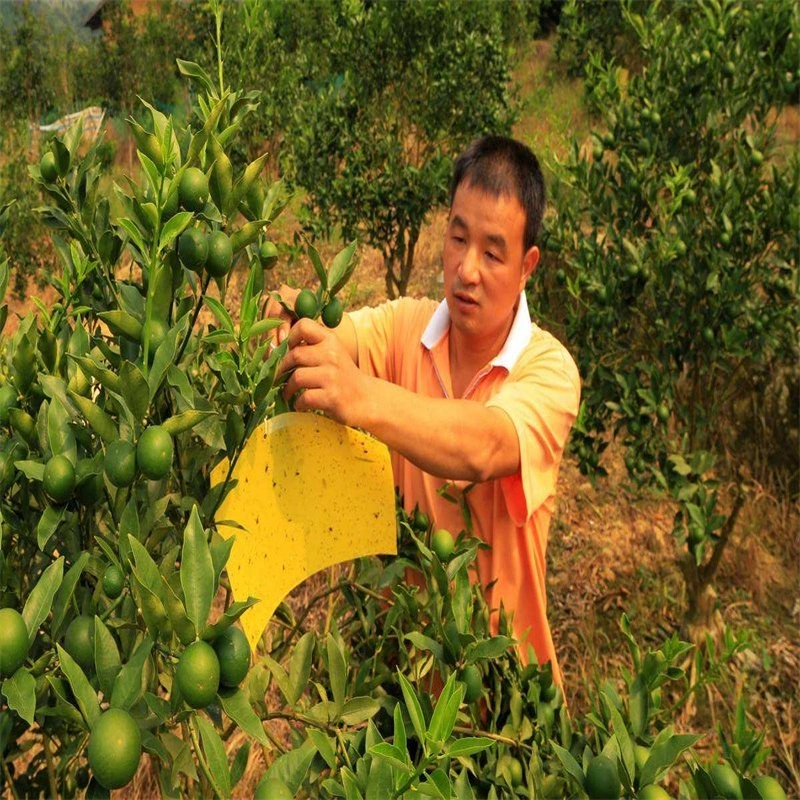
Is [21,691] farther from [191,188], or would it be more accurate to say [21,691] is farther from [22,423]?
[191,188]

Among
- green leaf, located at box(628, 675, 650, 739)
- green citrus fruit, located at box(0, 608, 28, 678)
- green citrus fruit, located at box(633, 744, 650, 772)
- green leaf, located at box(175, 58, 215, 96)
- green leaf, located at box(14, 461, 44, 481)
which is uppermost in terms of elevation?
green leaf, located at box(175, 58, 215, 96)

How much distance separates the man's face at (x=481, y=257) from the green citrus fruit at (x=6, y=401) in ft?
3.15

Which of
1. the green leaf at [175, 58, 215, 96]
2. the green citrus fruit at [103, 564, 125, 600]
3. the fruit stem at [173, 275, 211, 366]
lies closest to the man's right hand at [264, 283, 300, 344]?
the fruit stem at [173, 275, 211, 366]

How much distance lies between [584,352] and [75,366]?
2092 mm

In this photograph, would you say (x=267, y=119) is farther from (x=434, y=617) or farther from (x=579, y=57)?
(x=434, y=617)

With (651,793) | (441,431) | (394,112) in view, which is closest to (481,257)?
(441,431)

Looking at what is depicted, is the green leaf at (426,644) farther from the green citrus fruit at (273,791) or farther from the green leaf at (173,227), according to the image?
the green leaf at (173,227)

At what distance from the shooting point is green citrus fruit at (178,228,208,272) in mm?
750

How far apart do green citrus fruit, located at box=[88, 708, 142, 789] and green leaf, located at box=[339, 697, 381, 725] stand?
0.99 feet

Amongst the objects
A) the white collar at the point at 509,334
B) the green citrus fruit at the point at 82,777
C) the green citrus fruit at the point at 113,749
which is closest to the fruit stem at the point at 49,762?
the green citrus fruit at the point at 82,777

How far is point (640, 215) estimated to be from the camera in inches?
107

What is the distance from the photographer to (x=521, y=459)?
136 centimetres

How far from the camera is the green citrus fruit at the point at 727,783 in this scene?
2.32 ft

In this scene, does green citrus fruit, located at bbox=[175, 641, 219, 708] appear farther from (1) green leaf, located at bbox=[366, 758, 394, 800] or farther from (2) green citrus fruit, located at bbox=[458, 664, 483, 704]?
(2) green citrus fruit, located at bbox=[458, 664, 483, 704]
